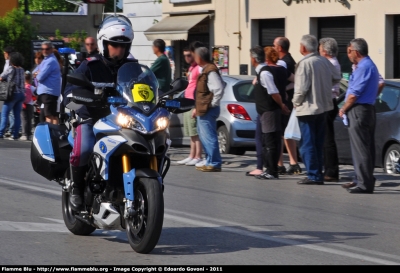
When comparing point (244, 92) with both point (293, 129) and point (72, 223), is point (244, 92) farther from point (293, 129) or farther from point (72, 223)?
point (72, 223)

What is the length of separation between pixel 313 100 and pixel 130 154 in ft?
16.7

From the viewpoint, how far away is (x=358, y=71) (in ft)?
36.1

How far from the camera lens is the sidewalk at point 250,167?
1186cm

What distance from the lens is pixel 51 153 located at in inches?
311

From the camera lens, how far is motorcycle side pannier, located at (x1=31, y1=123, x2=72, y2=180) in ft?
26.0

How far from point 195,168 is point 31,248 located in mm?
6799

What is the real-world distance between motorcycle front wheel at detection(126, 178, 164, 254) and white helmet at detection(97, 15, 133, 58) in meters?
1.28

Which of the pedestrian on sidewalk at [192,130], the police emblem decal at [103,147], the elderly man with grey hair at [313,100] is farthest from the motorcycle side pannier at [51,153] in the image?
the pedestrian on sidewalk at [192,130]

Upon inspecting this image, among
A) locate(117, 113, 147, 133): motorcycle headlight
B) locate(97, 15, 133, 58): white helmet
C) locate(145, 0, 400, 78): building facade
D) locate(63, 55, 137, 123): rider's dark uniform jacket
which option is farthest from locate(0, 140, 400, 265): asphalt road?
locate(145, 0, 400, 78): building facade

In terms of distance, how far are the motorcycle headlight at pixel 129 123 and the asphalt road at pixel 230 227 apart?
3.10 ft

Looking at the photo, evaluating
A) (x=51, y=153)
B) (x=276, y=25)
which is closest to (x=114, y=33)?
(x=51, y=153)

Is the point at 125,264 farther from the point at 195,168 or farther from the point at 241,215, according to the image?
the point at 195,168

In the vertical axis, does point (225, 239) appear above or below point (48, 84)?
below

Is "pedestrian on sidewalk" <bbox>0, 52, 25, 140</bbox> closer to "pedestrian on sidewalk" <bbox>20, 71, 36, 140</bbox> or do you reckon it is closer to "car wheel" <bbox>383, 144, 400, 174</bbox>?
"pedestrian on sidewalk" <bbox>20, 71, 36, 140</bbox>
